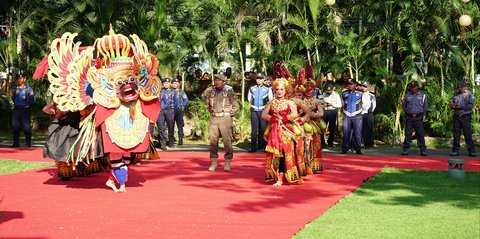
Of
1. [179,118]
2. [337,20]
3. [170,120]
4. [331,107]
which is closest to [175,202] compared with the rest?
[331,107]

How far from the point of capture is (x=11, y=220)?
821 cm

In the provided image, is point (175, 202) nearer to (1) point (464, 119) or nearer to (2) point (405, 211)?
(2) point (405, 211)

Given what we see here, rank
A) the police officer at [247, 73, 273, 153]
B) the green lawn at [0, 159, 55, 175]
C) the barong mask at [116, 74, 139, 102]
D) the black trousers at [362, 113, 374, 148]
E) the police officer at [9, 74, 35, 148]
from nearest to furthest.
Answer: the barong mask at [116, 74, 139, 102] → the green lawn at [0, 159, 55, 175] → the police officer at [247, 73, 273, 153] → the police officer at [9, 74, 35, 148] → the black trousers at [362, 113, 374, 148]

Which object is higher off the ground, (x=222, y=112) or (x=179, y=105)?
(x=179, y=105)

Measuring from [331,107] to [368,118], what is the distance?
0.96 metres

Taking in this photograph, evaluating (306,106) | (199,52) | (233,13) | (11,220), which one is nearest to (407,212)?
(306,106)

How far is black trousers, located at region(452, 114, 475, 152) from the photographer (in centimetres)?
1633

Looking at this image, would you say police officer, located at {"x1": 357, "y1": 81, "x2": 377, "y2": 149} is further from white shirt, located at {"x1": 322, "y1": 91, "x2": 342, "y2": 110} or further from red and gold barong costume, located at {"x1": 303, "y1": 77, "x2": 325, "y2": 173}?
red and gold barong costume, located at {"x1": 303, "y1": 77, "x2": 325, "y2": 173}

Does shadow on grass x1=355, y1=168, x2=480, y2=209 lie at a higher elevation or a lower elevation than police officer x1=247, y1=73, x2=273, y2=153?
lower

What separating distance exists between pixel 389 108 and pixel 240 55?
4637 mm

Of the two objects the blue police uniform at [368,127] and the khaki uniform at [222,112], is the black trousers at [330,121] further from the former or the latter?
the khaki uniform at [222,112]

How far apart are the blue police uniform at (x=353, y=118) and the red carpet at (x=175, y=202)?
224 cm

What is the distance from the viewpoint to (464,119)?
1653cm

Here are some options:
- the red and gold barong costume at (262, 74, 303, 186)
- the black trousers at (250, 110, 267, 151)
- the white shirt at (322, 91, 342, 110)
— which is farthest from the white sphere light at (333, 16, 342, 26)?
the red and gold barong costume at (262, 74, 303, 186)
